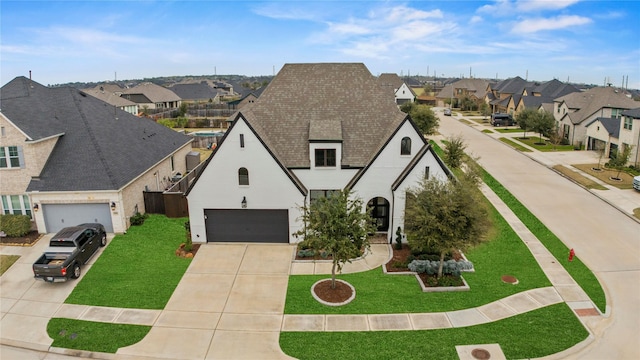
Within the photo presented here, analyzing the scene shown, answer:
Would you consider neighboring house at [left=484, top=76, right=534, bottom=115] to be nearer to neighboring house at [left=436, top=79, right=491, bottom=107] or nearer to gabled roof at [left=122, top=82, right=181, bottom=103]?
neighboring house at [left=436, top=79, right=491, bottom=107]

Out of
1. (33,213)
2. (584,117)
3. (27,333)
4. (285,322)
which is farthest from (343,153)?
(584,117)

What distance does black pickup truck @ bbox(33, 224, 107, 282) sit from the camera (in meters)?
19.8

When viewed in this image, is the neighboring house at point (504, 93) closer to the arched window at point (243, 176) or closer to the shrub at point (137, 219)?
the arched window at point (243, 176)

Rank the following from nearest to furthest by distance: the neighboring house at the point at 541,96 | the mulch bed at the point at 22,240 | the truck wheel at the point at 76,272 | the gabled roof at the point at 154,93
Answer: the truck wheel at the point at 76,272
the mulch bed at the point at 22,240
the neighboring house at the point at 541,96
the gabled roof at the point at 154,93

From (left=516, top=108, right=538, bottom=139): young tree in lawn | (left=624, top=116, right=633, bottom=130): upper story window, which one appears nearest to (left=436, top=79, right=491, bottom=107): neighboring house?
(left=516, top=108, right=538, bottom=139): young tree in lawn

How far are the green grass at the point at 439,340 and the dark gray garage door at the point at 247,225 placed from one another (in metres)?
8.99

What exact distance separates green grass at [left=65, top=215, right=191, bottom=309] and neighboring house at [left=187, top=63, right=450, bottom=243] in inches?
94.7

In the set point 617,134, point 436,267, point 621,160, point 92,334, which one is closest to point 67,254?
point 92,334

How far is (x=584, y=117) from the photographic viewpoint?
179 ft

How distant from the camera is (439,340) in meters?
16.1

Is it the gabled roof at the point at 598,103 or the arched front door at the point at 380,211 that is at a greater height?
the gabled roof at the point at 598,103

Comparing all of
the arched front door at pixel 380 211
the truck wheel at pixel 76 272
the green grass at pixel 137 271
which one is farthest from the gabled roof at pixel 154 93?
the arched front door at pixel 380 211

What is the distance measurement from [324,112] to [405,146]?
5.96 m

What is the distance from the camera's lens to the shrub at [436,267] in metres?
21.2
